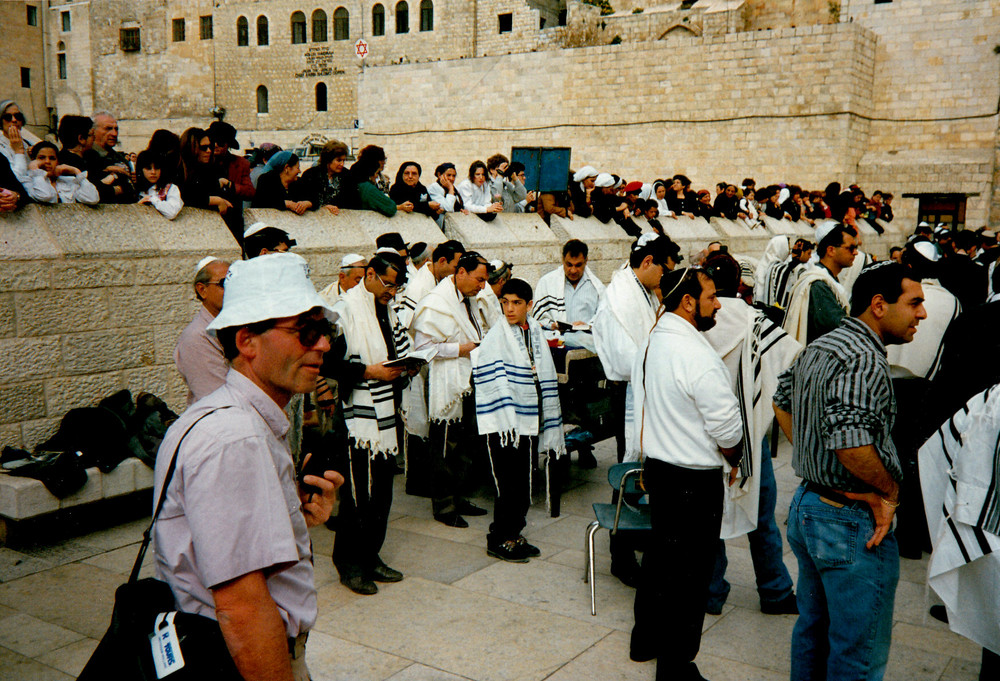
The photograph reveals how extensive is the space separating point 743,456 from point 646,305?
5.34ft

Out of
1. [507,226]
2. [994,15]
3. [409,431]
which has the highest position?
[994,15]

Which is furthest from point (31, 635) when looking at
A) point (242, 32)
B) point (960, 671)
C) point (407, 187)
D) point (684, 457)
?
point (242, 32)

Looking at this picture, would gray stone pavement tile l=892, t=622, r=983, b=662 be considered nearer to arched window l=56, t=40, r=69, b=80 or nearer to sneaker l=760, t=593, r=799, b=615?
sneaker l=760, t=593, r=799, b=615

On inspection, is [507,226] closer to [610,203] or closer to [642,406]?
[610,203]

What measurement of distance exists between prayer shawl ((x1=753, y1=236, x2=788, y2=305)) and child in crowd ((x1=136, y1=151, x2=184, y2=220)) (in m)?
4.79

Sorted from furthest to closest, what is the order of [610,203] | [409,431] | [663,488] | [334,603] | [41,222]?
1. [610,203]
2. [409,431]
3. [41,222]
4. [334,603]
5. [663,488]

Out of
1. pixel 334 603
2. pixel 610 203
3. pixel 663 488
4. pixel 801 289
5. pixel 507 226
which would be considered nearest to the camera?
pixel 663 488

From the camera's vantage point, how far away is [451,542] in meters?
5.08

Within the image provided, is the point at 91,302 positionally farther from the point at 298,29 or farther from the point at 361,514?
the point at 298,29

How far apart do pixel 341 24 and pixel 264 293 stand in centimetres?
4993

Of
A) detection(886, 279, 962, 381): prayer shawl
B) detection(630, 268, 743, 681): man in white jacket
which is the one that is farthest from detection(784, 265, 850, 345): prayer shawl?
detection(630, 268, 743, 681): man in white jacket

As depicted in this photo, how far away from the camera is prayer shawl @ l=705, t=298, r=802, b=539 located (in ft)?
12.2

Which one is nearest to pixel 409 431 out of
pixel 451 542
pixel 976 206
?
pixel 451 542

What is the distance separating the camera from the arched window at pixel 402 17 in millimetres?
44938
